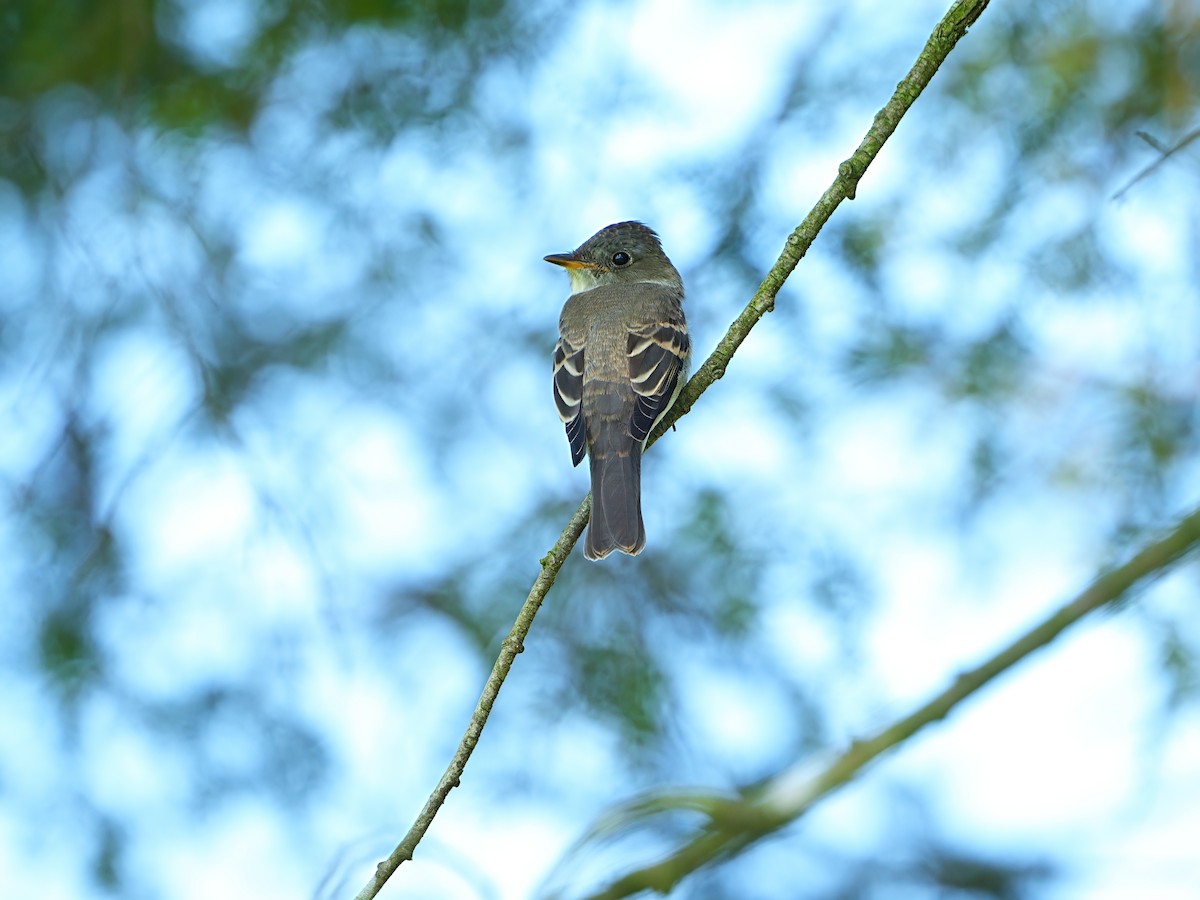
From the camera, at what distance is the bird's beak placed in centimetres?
644

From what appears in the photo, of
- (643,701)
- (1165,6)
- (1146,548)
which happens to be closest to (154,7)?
(643,701)

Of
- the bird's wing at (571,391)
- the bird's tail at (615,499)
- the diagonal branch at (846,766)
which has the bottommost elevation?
the diagonal branch at (846,766)

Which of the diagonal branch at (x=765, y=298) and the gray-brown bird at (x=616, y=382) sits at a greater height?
the gray-brown bird at (x=616, y=382)

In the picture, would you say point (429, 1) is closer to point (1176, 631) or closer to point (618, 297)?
point (618, 297)

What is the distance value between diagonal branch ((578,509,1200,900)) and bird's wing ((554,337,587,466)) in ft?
5.02

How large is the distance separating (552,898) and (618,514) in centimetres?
138

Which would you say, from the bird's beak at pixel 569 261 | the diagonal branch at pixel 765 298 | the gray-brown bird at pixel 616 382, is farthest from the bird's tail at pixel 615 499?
the bird's beak at pixel 569 261

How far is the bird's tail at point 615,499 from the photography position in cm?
478

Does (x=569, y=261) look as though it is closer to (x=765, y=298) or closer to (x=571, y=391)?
(x=571, y=391)

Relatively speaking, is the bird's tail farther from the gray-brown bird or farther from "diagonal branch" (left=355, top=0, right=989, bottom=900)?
"diagonal branch" (left=355, top=0, right=989, bottom=900)

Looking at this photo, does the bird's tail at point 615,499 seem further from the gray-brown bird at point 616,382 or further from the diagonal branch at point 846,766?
the diagonal branch at point 846,766

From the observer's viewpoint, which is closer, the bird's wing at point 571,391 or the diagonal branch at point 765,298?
the diagonal branch at point 765,298

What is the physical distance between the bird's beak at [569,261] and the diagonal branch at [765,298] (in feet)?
8.21

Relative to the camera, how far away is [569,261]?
6.51m
